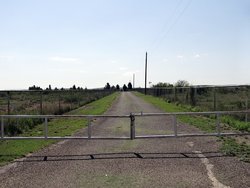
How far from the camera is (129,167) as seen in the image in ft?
26.8

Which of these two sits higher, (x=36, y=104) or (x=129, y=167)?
(x=36, y=104)

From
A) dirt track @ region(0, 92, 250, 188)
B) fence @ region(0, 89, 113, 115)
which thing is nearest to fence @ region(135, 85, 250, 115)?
dirt track @ region(0, 92, 250, 188)

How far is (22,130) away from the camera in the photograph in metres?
15.3

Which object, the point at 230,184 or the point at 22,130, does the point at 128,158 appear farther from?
the point at 22,130

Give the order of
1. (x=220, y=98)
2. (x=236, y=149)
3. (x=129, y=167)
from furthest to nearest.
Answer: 1. (x=220, y=98)
2. (x=236, y=149)
3. (x=129, y=167)

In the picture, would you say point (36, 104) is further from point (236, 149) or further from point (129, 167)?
point (129, 167)

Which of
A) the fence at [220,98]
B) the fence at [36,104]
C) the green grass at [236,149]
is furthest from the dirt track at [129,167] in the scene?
the fence at [220,98]

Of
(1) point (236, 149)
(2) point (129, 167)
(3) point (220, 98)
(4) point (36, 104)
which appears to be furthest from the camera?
(4) point (36, 104)

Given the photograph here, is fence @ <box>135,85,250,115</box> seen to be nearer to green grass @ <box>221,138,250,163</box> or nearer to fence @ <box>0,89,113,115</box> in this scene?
green grass @ <box>221,138,250,163</box>

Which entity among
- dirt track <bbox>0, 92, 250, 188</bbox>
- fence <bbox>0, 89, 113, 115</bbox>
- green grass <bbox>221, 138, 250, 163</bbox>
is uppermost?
fence <bbox>0, 89, 113, 115</bbox>

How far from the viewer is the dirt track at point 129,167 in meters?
6.87

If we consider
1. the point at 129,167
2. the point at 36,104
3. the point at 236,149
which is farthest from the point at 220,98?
the point at 129,167

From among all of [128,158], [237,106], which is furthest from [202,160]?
[237,106]

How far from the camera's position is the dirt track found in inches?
271
